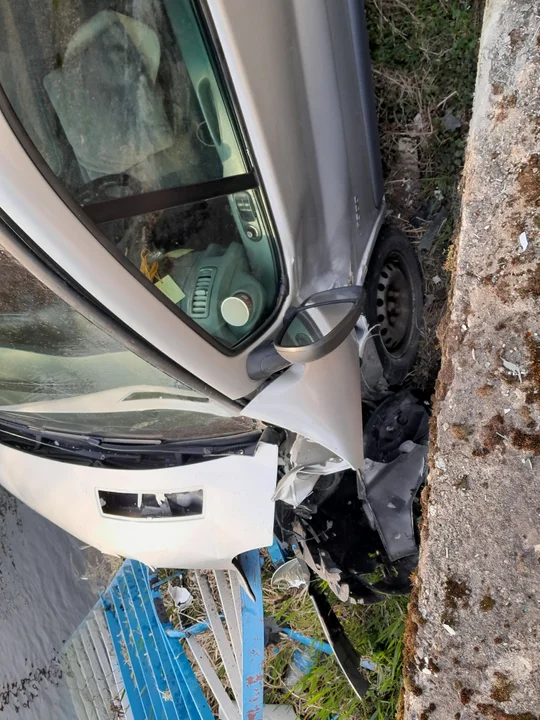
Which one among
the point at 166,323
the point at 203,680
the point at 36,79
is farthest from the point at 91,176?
the point at 203,680

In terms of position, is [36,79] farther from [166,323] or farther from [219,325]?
[219,325]

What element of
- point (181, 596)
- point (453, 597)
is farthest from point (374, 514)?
point (181, 596)

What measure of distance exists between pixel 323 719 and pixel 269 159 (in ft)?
9.69

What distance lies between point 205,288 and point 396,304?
0.94m

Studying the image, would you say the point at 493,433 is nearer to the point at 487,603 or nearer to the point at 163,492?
the point at 487,603

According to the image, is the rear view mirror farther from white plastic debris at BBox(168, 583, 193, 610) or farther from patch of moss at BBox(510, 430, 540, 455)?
white plastic debris at BBox(168, 583, 193, 610)

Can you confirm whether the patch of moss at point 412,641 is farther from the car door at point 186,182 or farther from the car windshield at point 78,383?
the car windshield at point 78,383

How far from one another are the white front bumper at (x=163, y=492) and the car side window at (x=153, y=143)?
0.56 meters

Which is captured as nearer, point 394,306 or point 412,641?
point 412,641

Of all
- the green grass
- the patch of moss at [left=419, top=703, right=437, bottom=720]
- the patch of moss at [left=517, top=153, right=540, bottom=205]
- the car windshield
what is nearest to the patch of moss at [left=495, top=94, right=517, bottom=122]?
the patch of moss at [left=517, top=153, right=540, bottom=205]

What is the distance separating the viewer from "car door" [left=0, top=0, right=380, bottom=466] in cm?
118

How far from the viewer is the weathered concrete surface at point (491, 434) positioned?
1.45 m

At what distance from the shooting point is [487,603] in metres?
1.64

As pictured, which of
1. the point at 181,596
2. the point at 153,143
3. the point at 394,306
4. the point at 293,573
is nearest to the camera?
the point at 153,143
